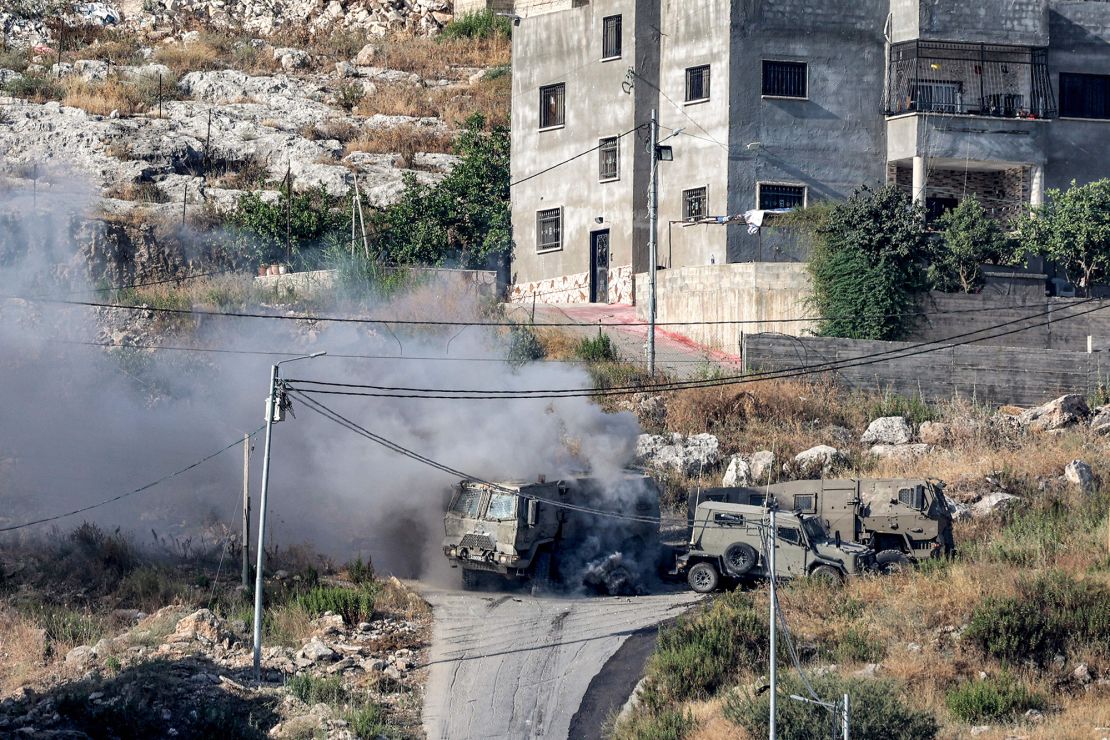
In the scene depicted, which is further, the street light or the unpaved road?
the street light

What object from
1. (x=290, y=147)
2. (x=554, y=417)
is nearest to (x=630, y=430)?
(x=554, y=417)

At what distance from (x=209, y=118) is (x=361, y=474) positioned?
29.2 m

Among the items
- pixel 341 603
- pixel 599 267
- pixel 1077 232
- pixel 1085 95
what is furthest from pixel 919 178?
pixel 341 603

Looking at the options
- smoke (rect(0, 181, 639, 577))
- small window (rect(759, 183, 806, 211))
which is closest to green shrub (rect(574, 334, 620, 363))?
smoke (rect(0, 181, 639, 577))

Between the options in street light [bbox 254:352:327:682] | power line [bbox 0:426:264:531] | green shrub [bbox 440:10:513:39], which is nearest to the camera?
street light [bbox 254:352:327:682]

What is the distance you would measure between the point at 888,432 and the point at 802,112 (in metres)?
12.6

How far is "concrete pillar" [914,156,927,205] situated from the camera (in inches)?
1959

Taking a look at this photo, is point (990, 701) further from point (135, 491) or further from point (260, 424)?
point (135, 491)

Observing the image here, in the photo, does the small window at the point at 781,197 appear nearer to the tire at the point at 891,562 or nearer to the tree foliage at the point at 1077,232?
the tree foliage at the point at 1077,232

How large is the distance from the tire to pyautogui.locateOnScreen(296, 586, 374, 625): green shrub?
33.6 ft

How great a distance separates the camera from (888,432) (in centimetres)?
4256

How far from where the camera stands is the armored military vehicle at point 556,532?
32.8 meters

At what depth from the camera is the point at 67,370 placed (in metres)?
42.1

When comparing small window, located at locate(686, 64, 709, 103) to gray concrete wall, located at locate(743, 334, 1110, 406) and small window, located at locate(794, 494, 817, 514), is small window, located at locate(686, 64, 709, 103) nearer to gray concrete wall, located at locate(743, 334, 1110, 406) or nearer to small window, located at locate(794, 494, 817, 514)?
gray concrete wall, located at locate(743, 334, 1110, 406)
